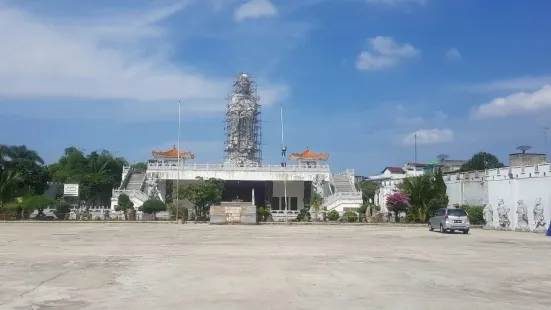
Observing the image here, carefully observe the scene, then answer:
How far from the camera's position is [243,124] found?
281 ft

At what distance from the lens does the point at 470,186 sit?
42188 millimetres

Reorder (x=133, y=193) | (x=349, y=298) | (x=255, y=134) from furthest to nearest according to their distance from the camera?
(x=255, y=134) → (x=133, y=193) → (x=349, y=298)

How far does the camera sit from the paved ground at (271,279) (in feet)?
29.9

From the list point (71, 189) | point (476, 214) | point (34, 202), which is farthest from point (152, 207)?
point (476, 214)

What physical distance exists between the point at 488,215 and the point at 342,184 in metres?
26.3

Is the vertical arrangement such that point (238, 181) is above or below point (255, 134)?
below

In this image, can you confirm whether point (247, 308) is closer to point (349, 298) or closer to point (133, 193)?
point (349, 298)

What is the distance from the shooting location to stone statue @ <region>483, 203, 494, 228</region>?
38.8 metres

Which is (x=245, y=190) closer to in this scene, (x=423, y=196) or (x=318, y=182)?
(x=318, y=182)

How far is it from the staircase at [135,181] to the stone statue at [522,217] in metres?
40.7

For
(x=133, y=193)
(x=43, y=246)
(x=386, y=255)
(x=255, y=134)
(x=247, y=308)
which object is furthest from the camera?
(x=255, y=134)

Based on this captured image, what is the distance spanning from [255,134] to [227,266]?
7226 centimetres

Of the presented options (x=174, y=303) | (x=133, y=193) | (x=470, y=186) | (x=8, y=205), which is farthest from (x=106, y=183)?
(x=174, y=303)

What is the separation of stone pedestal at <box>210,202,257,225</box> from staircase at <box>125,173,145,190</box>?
71.4 ft
